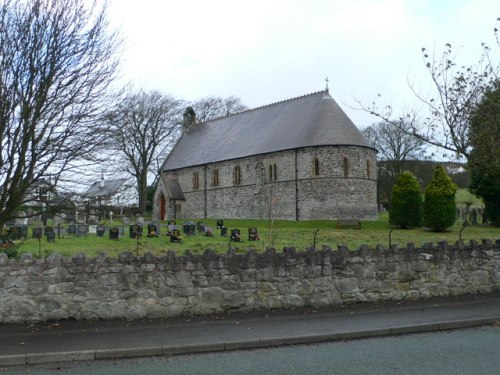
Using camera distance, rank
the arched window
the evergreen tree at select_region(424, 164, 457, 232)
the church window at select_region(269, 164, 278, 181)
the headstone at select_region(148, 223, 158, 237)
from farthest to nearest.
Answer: the church window at select_region(269, 164, 278, 181)
the arched window
the evergreen tree at select_region(424, 164, 457, 232)
the headstone at select_region(148, 223, 158, 237)

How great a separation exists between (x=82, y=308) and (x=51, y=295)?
2.06ft

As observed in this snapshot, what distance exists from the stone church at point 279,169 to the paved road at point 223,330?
22.6m

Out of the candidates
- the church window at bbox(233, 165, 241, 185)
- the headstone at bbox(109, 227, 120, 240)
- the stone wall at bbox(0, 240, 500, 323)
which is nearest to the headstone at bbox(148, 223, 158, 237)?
the headstone at bbox(109, 227, 120, 240)

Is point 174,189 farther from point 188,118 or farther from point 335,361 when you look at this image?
point 335,361

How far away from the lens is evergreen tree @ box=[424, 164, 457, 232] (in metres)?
28.4

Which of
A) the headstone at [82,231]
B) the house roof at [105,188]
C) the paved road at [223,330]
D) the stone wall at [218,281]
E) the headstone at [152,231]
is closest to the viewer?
the paved road at [223,330]

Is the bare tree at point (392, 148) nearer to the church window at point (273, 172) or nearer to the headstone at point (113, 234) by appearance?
the church window at point (273, 172)

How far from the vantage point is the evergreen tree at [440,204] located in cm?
2839

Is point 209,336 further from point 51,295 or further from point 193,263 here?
point 51,295

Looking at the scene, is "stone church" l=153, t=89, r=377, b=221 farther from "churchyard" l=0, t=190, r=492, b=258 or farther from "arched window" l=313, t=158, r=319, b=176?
"churchyard" l=0, t=190, r=492, b=258

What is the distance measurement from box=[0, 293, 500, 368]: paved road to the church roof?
27.6 metres

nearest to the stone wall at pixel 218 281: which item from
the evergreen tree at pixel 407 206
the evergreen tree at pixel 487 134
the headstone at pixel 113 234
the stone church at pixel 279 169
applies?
the evergreen tree at pixel 487 134

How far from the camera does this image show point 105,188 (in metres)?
10.8

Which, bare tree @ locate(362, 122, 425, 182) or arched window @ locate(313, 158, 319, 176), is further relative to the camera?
bare tree @ locate(362, 122, 425, 182)
